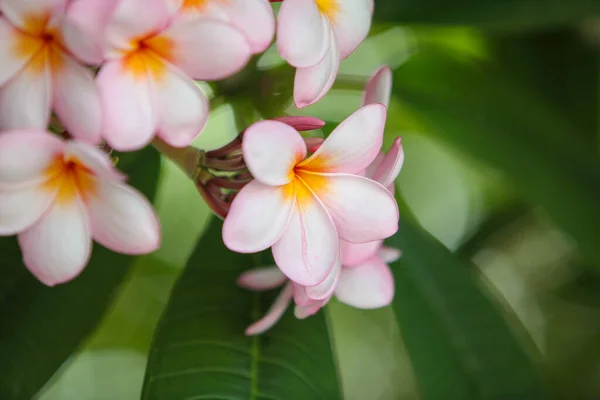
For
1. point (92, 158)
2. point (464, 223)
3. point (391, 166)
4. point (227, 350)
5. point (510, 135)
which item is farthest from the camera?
point (464, 223)

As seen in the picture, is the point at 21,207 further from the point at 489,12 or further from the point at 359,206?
the point at 489,12

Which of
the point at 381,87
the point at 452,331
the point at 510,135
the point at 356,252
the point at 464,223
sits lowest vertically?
the point at 464,223

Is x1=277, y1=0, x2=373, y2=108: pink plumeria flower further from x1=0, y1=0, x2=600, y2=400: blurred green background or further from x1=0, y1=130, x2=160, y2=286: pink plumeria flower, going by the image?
x1=0, y1=0, x2=600, y2=400: blurred green background

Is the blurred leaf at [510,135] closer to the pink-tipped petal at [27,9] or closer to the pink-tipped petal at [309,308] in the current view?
the pink-tipped petal at [309,308]

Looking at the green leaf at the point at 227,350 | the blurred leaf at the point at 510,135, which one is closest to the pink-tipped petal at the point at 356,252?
the green leaf at the point at 227,350

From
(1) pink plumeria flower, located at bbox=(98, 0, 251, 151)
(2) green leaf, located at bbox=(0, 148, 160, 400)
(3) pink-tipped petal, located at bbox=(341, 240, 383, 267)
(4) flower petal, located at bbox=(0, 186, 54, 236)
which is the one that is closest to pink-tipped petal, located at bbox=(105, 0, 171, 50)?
(1) pink plumeria flower, located at bbox=(98, 0, 251, 151)

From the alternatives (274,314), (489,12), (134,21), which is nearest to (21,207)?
(134,21)

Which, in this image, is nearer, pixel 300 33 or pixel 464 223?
pixel 300 33

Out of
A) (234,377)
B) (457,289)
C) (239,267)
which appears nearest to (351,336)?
(457,289)
